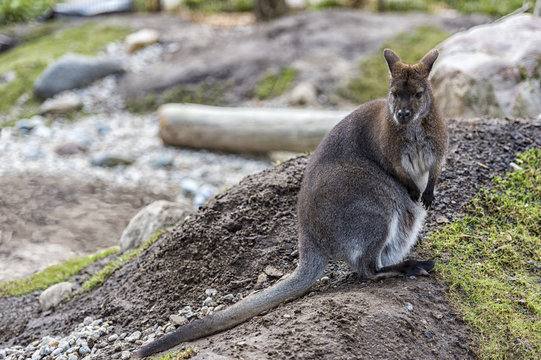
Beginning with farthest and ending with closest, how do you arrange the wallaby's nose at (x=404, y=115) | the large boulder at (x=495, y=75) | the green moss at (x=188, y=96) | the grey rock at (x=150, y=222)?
1. the green moss at (x=188, y=96)
2. the large boulder at (x=495, y=75)
3. the grey rock at (x=150, y=222)
4. the wallaby's nose at (x=404, y=115)

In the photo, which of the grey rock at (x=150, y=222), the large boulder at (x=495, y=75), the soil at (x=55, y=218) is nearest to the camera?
the grey rock at (x=150, y=222)

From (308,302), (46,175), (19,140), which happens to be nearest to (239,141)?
(46,175)

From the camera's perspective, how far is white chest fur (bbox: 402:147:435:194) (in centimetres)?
496

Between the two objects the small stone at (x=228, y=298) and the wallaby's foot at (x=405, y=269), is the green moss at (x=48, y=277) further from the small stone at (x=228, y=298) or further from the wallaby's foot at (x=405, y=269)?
the wallaby's foot at (x=405, y=269)

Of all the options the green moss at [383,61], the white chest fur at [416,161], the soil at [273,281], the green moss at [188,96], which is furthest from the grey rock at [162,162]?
the white chest fur at [416,161]

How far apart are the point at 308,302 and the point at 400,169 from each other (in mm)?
1263

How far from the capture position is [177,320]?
513 centimetres

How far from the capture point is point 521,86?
8.65 metres

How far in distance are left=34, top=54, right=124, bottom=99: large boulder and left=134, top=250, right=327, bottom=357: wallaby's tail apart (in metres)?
11.6

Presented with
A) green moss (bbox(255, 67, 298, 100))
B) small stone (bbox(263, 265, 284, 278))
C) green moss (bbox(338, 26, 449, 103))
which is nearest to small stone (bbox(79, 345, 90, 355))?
small stone (bbox(263, 265, 284, 278))

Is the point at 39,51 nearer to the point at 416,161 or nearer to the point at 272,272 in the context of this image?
the point at 272,272

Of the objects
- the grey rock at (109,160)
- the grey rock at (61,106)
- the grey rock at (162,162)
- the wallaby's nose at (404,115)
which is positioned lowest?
the grey rock at (162,162)

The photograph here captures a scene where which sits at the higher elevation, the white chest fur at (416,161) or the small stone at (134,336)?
the white chest fur at (416,161)

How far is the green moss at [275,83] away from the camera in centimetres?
1380
